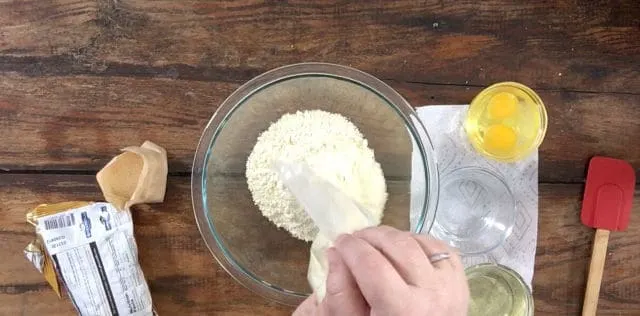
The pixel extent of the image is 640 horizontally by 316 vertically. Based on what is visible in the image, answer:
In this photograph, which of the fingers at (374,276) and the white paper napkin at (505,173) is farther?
the white paper napkin at (505,173)

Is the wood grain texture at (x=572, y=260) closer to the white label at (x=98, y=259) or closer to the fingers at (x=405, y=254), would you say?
the fingers at (x=405, y=254)

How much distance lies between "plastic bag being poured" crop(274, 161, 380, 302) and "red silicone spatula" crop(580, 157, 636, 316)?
33 centimetres

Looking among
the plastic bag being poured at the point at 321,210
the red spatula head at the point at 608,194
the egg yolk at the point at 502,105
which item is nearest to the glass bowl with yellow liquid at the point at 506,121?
the egg yolk at the point at 502,105

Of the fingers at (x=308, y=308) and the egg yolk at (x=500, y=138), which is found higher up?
the egg yolk at (x=500, y=138)

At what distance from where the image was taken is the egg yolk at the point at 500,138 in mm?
913

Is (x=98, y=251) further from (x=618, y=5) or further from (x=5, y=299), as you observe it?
(x=618, y=5)

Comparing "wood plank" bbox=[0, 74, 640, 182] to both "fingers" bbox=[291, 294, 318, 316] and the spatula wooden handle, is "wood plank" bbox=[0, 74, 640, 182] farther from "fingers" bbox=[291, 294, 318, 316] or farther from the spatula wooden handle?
the spatula wooden handle

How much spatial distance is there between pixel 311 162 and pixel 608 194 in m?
0.44

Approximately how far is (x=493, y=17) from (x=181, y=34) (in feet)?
1.45

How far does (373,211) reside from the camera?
33.6 inches

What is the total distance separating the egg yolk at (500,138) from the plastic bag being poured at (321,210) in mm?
213

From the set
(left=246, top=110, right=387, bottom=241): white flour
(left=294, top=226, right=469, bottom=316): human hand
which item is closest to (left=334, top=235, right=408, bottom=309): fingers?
(left=294, top=226, right=469, bottom=316): human hand

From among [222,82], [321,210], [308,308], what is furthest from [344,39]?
[308,308]

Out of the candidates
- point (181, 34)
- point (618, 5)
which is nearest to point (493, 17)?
point (618, 5)
